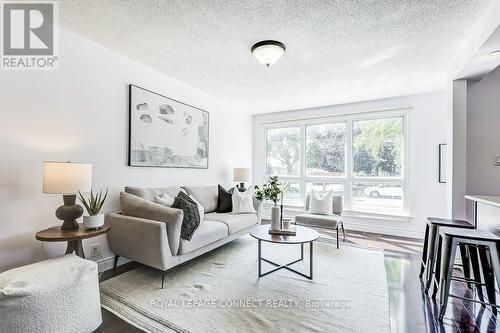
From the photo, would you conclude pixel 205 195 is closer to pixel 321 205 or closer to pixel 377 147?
pixel 321 205

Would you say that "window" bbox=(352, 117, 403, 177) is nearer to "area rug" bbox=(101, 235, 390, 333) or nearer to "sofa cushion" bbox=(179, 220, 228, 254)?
"area rug" bbox=(101, 235, 390, 333)

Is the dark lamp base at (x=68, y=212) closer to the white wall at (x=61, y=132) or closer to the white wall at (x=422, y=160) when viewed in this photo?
the white wall at (x=61, y=132)

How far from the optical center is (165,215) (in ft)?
7.42

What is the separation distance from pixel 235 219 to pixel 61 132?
218cm

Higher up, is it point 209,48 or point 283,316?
point 209,48

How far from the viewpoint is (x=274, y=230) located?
2680mm

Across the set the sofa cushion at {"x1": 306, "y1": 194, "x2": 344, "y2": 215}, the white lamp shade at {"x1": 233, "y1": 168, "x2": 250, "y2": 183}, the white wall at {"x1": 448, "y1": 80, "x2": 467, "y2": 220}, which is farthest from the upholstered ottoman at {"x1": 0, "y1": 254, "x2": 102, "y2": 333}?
the white wall at {"x1": 448, "y1": 80, "x2": 467, "y2": 220}

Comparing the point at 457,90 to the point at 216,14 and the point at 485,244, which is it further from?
the point at 216,14

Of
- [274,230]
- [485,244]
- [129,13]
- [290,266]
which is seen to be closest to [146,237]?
[274,230]

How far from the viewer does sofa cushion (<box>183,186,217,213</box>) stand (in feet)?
11.3

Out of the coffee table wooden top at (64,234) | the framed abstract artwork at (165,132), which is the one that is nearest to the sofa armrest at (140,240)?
the coffee table wooden top at (64,234)

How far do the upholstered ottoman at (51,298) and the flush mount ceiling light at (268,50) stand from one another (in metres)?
2.38

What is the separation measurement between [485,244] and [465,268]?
0.81 m

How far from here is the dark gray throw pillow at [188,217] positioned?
94.7 inches
